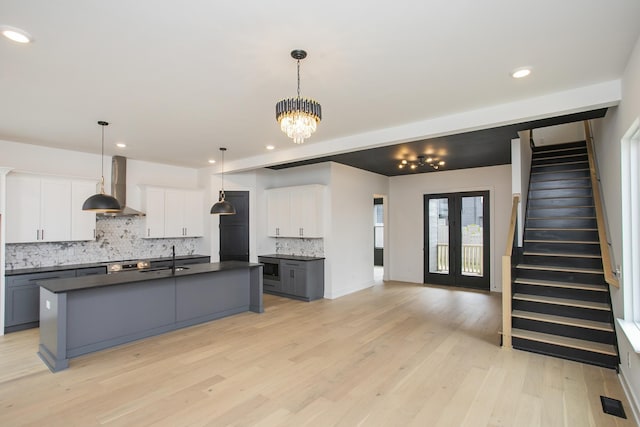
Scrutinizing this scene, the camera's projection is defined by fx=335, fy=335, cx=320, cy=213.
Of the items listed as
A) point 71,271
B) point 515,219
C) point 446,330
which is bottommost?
point 446,330

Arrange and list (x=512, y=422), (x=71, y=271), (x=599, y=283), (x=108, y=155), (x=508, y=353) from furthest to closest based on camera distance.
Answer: (x=108, y=155)
(x=71, y=271)
(x=599, y=283)
(x=508, y=353)
(x=512, y=422)

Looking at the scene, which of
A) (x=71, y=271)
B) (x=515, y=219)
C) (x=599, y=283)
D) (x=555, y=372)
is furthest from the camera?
(x=71, y=271)

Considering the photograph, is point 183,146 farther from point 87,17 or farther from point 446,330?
point 446,330

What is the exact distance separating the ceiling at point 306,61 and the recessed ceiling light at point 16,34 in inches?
2.2

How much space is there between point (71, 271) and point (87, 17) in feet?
14.8

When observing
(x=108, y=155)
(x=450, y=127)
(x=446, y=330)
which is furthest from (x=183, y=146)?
(x=446, y=330)

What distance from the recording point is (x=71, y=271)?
5.24 m

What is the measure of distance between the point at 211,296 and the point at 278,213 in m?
2.73

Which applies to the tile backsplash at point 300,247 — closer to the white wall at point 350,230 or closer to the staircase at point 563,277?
the white wall at point 350,230

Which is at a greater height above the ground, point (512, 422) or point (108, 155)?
point (108, 155)

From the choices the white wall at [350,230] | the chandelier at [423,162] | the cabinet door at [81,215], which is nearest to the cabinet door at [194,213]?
the cabinet door at [81,215]

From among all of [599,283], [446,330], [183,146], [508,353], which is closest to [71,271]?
[183,146]

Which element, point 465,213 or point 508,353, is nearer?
point 508,353

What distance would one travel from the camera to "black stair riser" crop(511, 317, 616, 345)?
3.65 metres
